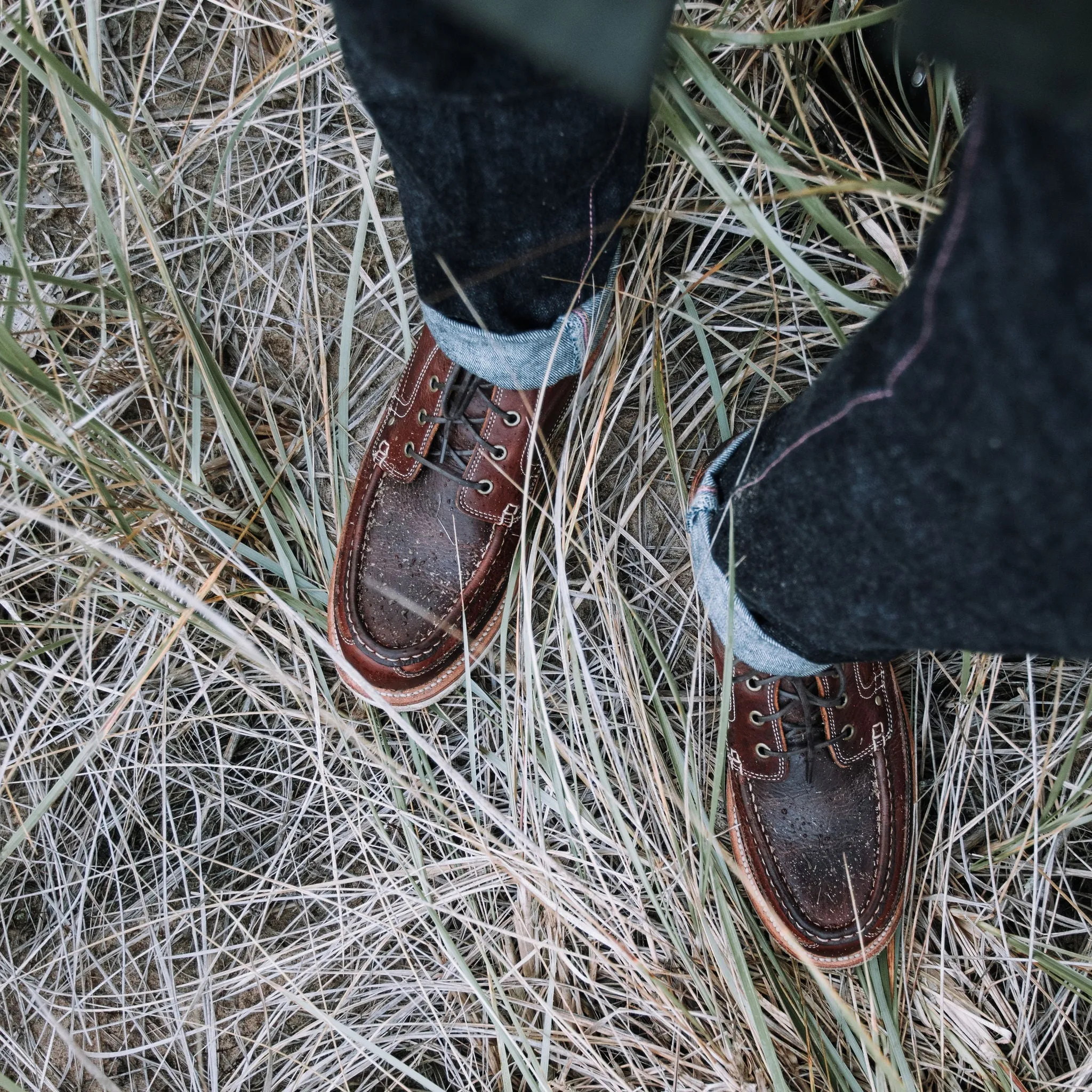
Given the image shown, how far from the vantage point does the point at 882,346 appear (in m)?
0.48

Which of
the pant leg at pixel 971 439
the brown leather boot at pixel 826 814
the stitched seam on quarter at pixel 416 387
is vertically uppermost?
the pant leg at pixel 971 439

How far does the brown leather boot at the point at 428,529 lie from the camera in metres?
0.95

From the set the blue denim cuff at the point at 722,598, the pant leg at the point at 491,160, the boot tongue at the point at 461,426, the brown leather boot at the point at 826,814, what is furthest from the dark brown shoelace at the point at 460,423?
the brown leather boot at the point at 826,814

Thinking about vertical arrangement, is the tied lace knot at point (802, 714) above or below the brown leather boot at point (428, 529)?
below

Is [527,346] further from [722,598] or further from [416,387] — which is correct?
[722,598]

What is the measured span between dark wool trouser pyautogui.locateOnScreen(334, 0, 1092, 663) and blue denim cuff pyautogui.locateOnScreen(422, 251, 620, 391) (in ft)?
0.05

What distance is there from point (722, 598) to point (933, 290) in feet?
1.47

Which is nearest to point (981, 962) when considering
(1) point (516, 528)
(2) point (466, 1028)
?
(2) point (466, 1028)

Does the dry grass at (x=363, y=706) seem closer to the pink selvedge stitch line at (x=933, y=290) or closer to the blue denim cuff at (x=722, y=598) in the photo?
the blue denim cuff at (x=722, y=598)

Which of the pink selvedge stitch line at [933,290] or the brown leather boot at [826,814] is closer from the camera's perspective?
the pink selvedge stitch line at [933,290]

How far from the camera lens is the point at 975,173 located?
0.37 m

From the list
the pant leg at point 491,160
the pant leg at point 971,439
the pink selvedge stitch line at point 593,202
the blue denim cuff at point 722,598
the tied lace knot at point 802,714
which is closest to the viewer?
the pant leg at point 971,439

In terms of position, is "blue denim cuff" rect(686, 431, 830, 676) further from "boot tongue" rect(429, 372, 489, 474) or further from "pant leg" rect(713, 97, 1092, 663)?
"boot tongue" rect(429, 372, 489, 474)

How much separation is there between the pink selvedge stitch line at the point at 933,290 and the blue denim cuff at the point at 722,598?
276mm
